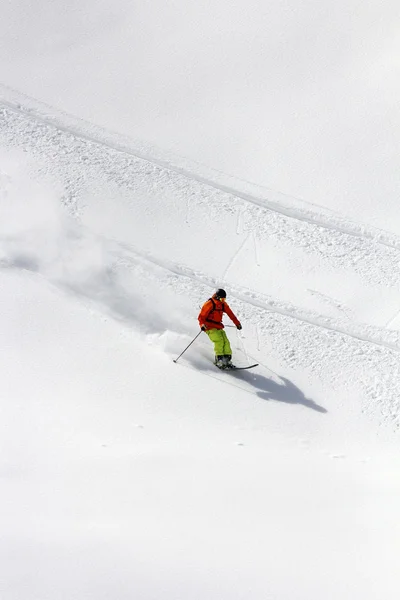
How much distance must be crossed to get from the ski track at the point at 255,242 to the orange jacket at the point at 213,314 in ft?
2.32

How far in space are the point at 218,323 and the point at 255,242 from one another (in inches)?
101

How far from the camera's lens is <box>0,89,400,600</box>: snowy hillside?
8008 mm

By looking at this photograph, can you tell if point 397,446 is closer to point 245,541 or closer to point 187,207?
point 245,541

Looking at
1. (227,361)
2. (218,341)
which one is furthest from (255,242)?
(227,361)

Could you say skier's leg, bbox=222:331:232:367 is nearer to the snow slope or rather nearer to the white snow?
the white snow

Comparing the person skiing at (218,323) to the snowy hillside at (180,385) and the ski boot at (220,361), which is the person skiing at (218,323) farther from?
the snowy hillside at (180,385)

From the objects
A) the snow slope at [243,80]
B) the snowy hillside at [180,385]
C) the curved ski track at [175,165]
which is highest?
the snow slope at [243,80]

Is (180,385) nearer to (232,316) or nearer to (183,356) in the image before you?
(183,356)

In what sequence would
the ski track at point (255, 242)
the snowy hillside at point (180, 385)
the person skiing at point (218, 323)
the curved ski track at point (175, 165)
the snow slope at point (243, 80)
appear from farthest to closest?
the snow slope at point (243, 80), the curved ski track at point (175, 165), the ski track at point (255, 242), the person skiing at point (218, 323), the snowy hillside at point (180, 385)

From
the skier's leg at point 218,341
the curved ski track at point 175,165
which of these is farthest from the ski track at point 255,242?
the skier's leg at point 218,341

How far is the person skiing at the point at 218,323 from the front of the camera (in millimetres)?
11531

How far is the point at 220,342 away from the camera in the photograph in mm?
11531

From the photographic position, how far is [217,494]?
30.2 feet

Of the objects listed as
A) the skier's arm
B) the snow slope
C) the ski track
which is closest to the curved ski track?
the ski track
